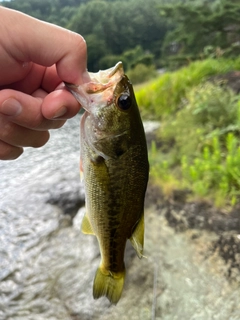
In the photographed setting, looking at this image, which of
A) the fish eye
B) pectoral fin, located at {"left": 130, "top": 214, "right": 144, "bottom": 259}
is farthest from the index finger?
pectoral fin, located at {"left": 130, "top": 214, "right": 144, "bottom": 259}

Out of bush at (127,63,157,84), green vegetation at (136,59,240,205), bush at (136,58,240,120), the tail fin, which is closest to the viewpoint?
the tail fin

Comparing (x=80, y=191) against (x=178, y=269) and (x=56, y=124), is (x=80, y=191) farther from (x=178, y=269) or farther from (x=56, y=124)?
(x=56, y=124)

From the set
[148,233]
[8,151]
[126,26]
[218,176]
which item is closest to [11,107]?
[8,151]

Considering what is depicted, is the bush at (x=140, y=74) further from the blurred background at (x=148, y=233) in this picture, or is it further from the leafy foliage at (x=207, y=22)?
the blurred background at (x=148, y=233)

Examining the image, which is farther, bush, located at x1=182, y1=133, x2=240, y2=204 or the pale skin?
bush, located at x1=182, y1=133, x2=240, y2=204

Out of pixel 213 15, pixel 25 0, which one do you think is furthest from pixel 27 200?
pixel 213 15

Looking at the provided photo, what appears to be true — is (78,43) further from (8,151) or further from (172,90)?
(172,90)

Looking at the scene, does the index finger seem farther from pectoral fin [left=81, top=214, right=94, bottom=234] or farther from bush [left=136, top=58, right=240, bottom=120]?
bush [left=136, top=58, right=240, bottom=120]

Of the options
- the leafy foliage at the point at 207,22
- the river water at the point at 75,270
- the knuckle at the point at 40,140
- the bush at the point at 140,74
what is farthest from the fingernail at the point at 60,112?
the bush at the point at 140,74
